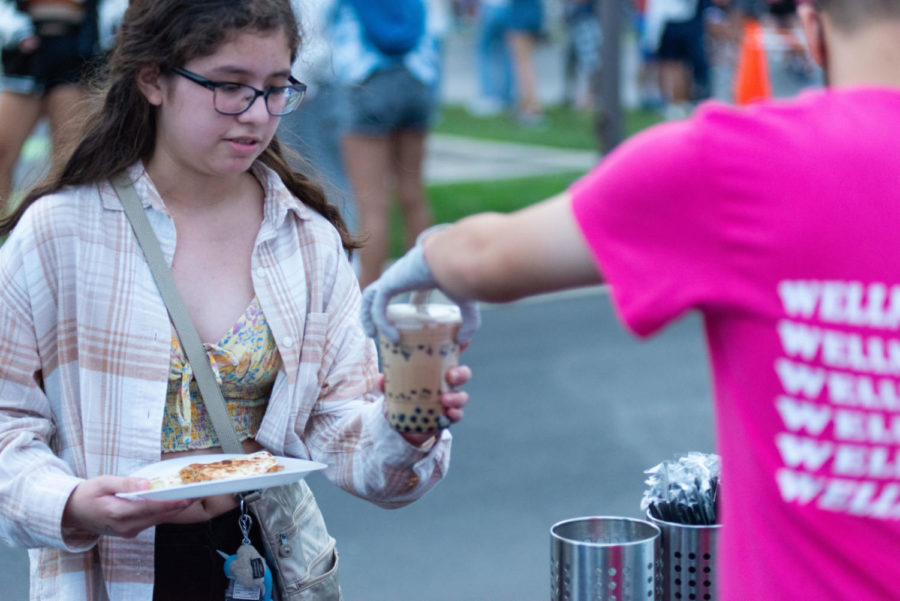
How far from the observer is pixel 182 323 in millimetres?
2369

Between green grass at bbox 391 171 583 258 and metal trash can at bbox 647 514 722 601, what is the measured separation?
22.4ft

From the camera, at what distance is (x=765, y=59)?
12.1 meters

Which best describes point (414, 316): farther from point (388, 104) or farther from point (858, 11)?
point (388, 104)

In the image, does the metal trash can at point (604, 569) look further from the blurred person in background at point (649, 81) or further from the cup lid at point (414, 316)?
the blurred person in background at point (649, 81)

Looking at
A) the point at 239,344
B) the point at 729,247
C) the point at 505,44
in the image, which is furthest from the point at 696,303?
the point at 505,44

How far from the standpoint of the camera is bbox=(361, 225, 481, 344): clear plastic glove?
1.76 meters

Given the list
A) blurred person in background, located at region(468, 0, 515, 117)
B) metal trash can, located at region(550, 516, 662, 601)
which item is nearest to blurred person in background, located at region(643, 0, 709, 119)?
blurred person in background, located at region(468, 0, 515, 117)

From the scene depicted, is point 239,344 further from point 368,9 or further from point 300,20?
point 368,9

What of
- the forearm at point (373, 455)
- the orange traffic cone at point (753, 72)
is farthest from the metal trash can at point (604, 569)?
the orange traffic cone at point (753, 72)

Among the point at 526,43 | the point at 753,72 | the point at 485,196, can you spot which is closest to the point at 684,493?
the point at 485,196

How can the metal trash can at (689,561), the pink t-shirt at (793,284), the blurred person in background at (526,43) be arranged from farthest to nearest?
1. the blurred person in background at (526,43)
2. the metal trash can at (689,561)
3. the pink t-shirt at (793,284)

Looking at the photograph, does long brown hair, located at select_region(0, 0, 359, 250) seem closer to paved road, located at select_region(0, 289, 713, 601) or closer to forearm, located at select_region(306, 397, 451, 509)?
forearm, located at select_region(306, 397, 451, 509)

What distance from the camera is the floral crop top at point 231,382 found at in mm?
2389

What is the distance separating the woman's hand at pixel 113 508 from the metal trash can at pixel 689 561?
925 millimetres
